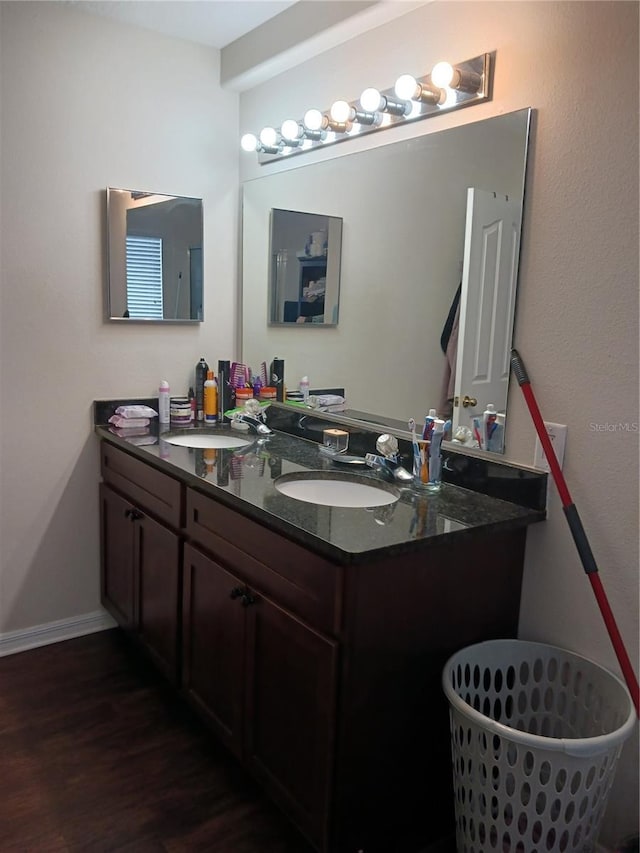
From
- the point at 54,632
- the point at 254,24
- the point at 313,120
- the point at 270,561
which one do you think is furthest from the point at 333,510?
the point at 254,24

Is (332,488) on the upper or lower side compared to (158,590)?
upper

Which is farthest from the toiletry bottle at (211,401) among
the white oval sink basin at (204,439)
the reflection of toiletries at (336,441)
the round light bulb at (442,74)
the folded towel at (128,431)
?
the round light bulb at (442,74)

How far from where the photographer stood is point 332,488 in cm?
205

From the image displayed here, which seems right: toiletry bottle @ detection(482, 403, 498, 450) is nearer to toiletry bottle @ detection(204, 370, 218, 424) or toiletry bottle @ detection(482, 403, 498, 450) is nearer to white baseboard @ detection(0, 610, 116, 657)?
toiletry bottle @ detection(204, 370, 218, 424)

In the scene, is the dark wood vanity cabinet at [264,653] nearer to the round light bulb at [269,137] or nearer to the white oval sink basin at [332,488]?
the white oval sink basin at [332,488]

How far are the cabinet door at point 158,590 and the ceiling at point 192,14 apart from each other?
1.73 m

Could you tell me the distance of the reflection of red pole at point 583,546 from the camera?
4.89 feet

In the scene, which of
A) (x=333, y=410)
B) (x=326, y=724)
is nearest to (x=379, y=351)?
(x=333, y=410)

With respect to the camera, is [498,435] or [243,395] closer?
[498,435]

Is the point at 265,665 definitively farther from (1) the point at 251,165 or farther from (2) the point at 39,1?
(2) the point at 39,1

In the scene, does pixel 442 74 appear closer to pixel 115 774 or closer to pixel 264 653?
pixel 264 653

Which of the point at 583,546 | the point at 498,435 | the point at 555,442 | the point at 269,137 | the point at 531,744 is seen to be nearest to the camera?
the point at 531,744

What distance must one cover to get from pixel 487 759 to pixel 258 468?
39.8 inches

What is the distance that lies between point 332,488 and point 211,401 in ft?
3.00
